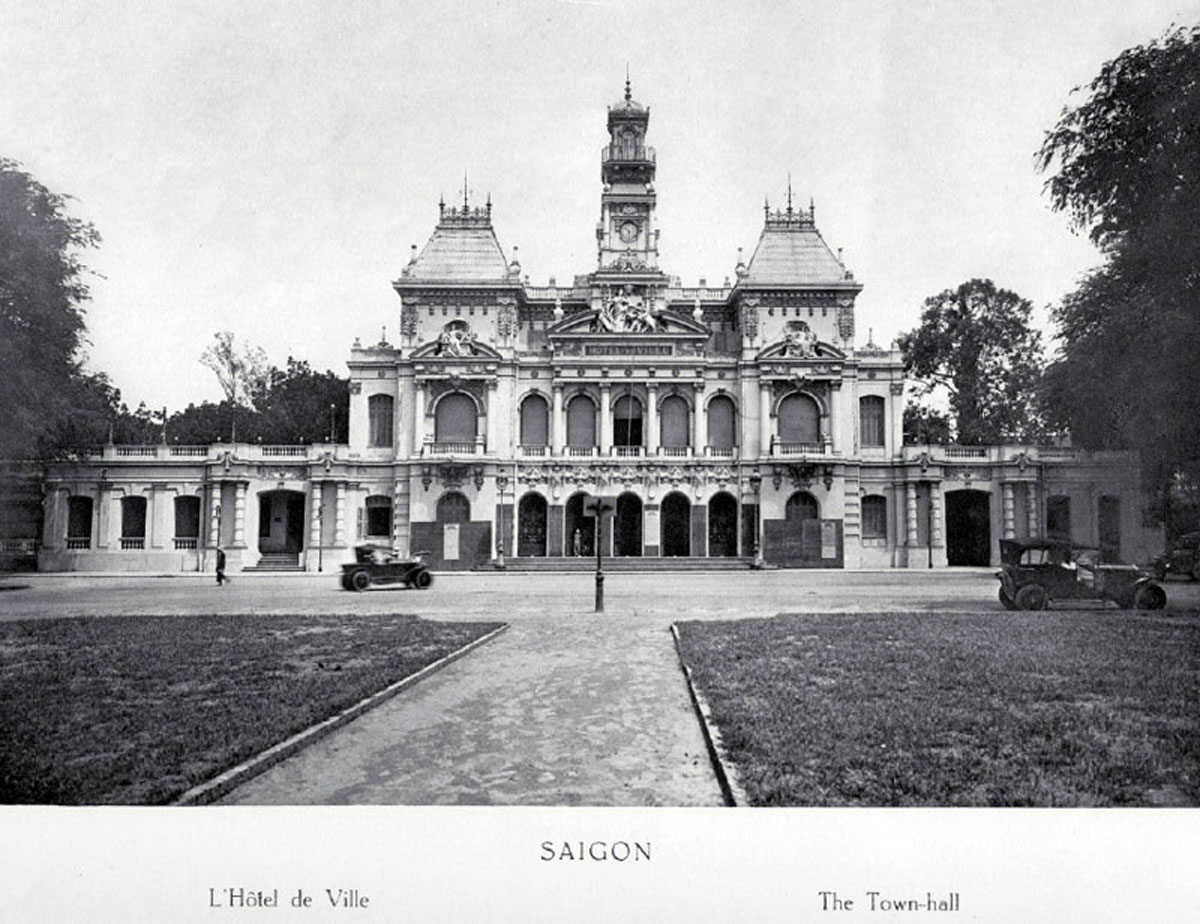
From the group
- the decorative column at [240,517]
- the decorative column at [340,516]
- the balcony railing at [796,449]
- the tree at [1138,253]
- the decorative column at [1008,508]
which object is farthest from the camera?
the balcony railing at [796,449]

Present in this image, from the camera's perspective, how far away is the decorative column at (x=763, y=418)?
3111 cm

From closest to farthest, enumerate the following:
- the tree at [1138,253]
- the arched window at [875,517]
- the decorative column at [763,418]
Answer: the tree at [1138,253], the arched window at [875,517], the decorative column at [763,418]

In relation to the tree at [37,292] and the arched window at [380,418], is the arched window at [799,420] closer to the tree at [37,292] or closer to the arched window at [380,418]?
the arched window at [380,418]

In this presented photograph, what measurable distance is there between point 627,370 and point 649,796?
27.8 m

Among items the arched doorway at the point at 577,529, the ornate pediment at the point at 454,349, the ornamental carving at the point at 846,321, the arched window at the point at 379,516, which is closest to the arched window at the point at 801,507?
the ornamental carving at the point at 846,321

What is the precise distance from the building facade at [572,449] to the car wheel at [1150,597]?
60.8ft

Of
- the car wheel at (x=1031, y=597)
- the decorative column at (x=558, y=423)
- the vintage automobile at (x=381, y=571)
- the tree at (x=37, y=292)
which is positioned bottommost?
the vintage automobile at (x=381, y=571)

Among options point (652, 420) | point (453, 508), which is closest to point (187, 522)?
point (453, 508)

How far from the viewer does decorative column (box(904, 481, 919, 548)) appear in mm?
26758

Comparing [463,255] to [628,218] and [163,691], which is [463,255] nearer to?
[628,218]

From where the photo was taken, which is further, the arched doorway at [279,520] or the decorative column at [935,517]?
the arched doorway at [279,520]

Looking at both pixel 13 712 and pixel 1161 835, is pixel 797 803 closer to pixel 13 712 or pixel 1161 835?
pixel 1161 835

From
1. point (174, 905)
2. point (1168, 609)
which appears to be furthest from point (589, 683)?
point (1168, 609)

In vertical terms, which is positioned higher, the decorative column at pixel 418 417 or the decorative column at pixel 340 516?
the decorative column at pixel 418 417
